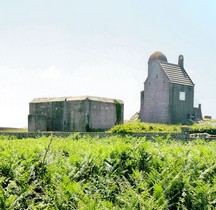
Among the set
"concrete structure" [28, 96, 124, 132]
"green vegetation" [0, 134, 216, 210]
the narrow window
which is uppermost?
the narrow window

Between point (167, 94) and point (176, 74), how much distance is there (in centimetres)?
350

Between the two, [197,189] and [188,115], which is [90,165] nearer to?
[197,189]

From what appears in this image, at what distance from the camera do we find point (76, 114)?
31.3 m

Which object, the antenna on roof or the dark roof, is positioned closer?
the dark roof

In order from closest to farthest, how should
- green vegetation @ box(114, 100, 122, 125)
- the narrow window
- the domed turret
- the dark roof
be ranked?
green vegetation @ box(114, 100, 122, 125), the narrow window, the dark roof, the domed turret

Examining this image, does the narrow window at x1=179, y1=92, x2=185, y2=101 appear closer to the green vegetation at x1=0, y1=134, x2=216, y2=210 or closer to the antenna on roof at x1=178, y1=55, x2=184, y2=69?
the antenna on roof at x1=178, y1=55, x2=184, y2=69

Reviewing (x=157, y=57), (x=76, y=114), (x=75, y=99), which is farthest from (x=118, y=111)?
(x=157, y=57)

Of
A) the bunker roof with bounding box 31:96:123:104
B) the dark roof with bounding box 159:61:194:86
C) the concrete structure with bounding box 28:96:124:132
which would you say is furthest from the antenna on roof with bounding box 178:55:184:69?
the concrete structure with bounding box 28:96:124:132

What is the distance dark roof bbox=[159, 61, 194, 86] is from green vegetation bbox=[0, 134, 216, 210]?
41008 millimetres

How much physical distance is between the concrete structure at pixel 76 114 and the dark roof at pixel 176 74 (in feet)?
46.6

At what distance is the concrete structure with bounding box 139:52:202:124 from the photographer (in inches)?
1785

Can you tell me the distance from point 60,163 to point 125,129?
2106 cm

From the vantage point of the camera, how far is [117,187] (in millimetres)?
4094

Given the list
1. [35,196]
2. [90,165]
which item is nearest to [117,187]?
[90,165]
